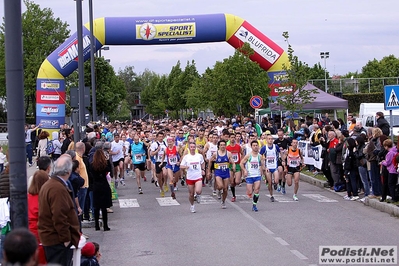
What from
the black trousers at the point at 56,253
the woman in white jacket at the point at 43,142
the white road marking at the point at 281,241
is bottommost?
the white road marking at the point at 281,241

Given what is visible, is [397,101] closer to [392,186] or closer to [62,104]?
[392,186]

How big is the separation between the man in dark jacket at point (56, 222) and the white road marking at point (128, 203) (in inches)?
413

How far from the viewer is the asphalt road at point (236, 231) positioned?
1130 cm

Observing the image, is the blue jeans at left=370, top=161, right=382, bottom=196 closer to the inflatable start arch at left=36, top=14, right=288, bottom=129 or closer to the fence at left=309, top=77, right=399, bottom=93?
the inflatable start arch at left=36, top=14, right=288, bottom=129

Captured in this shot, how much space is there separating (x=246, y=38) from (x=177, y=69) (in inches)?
2492

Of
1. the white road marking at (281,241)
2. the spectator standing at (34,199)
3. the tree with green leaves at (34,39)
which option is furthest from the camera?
the tree with green leaves at (34,39)

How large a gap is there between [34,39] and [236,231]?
64.8 metres

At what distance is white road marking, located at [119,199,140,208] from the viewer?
728 inches

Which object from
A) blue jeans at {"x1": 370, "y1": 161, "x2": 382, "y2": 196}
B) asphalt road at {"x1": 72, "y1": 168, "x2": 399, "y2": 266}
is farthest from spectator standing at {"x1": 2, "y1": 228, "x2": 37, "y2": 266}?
blue jeans at {"x1": 370, "y1": 161, "x2": 382, "y2": 196}

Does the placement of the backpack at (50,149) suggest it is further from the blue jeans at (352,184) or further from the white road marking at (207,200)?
the blue jeans at (352,184)

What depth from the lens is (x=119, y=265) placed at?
35.8 feet

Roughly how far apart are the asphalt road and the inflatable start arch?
47.6ft

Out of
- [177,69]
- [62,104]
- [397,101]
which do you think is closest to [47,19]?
[177,69]

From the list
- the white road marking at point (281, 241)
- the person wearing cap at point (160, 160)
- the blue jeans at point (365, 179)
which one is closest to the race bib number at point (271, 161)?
the blue jeans at point (365, 179)
